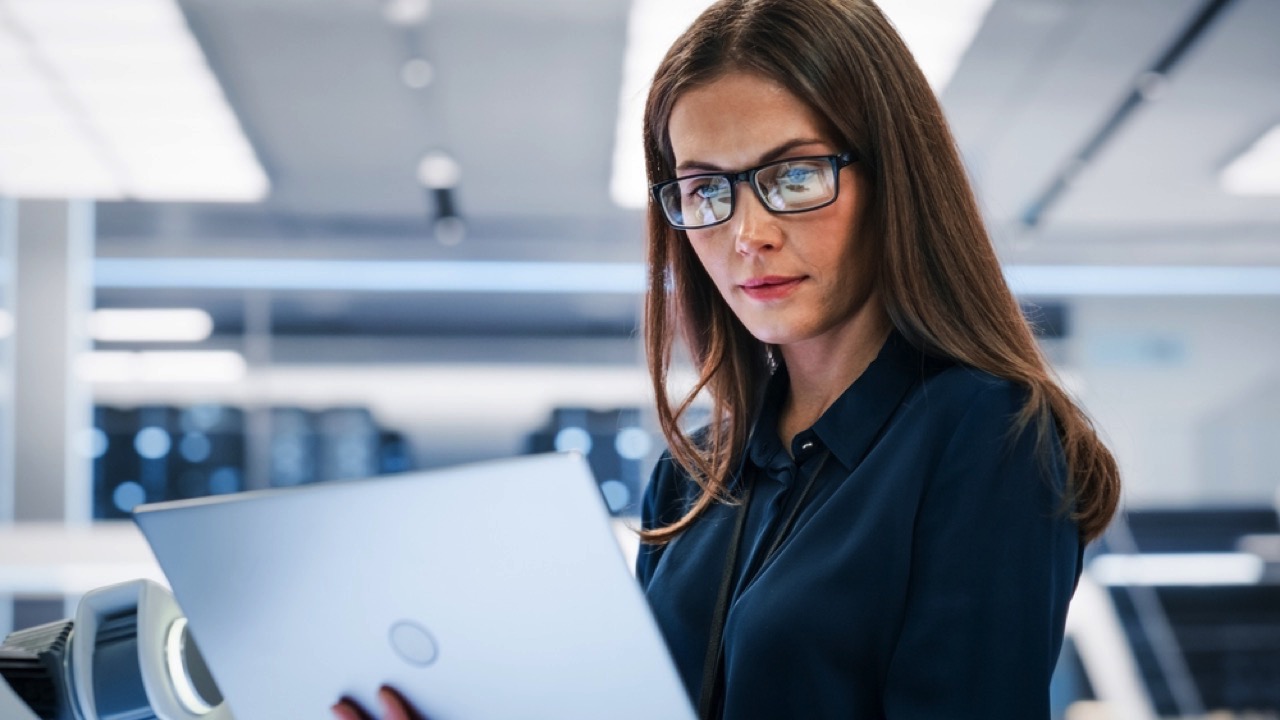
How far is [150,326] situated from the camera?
5684mm

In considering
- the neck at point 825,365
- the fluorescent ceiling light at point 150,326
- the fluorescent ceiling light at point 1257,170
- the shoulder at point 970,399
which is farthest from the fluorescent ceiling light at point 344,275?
the shoulder at point 970,399

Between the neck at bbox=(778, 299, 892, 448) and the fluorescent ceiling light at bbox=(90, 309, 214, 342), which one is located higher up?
the fluorescent ceiling light at bbox=(90, 309, 214, 342)

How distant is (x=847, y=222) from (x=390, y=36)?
291cm

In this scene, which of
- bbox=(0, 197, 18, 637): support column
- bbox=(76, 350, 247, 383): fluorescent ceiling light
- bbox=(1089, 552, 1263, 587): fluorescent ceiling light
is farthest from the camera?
bbox=(1089, 552, 1263, 587): fluorescent ceiling light

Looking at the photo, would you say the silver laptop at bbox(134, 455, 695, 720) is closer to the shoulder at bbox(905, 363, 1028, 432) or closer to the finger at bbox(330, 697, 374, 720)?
the finger at bbox(330, 697, 374, 720)

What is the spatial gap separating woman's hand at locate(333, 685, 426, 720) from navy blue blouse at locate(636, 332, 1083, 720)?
277 millimetres

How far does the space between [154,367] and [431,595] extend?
5197 millimetres

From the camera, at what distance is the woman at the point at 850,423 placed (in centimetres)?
97

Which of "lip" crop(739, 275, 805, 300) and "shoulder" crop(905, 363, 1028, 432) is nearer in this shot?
"shoulder" crop(905, 363, 1028, 432)

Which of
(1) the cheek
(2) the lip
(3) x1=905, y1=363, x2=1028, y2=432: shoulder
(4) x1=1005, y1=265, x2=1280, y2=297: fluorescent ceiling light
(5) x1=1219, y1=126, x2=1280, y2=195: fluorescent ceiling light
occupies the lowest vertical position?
(3) x1=905, y1=363, x2=1028, y2=432: shoulder

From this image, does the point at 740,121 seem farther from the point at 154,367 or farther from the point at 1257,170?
the point at 154,367

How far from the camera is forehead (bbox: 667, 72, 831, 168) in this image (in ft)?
3.80

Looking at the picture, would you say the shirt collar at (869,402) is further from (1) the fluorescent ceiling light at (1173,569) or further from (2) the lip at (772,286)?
(1) the fluorescent ceiling light at (1173,569)

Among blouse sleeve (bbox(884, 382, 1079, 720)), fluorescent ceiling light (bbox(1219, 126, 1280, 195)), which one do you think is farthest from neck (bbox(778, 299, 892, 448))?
fluorescent ceiling light (bbox(1219, 126, 1280, 195))
